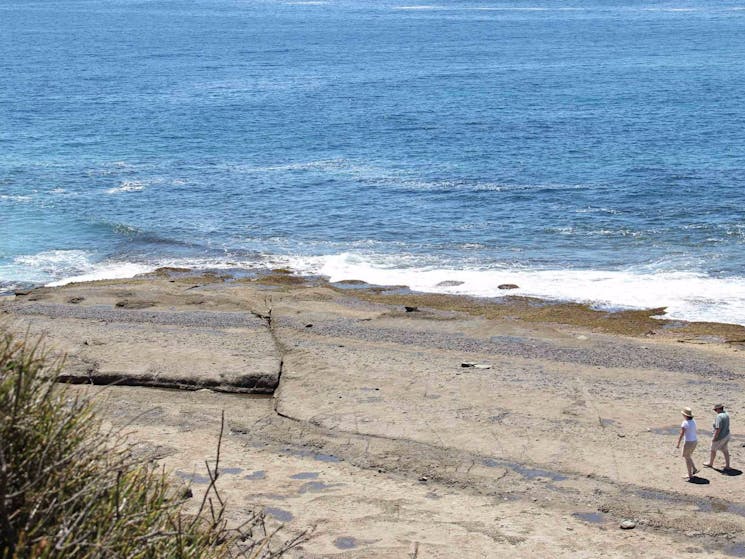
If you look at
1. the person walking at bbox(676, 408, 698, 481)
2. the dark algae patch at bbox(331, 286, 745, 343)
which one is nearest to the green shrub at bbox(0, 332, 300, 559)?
the person walking at bbox(676, 408, 698, 481)

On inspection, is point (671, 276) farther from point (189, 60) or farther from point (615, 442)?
point (189, 60)

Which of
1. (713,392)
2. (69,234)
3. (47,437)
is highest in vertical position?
(47,437)

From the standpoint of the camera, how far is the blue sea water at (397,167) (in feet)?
120

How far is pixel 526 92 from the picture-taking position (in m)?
73.8

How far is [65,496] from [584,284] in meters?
26.9

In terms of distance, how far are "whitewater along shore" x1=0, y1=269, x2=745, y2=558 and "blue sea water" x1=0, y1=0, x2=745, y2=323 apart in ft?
22.1

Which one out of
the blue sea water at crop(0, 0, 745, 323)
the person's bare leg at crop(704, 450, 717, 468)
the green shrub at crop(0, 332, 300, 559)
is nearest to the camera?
the green shrub at crop(0, 332, 300, 559)

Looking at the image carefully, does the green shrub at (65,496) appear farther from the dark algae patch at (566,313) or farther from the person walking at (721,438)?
the dark algae patch at (566,313)

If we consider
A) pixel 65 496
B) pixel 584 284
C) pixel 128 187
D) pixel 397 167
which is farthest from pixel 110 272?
pixel 65 496

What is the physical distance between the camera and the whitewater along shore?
15156 millimetres

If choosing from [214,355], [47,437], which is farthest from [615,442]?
[47,437]

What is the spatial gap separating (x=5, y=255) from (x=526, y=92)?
46.5m

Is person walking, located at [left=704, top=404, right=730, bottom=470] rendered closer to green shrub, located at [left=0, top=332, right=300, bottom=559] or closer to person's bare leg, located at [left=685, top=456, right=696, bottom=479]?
person's bare leg, located at [left=685, top=456, right=696, bottom=479]

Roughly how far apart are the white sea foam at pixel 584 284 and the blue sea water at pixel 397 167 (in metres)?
0.12
